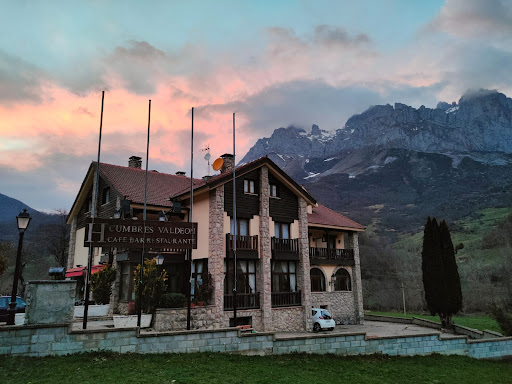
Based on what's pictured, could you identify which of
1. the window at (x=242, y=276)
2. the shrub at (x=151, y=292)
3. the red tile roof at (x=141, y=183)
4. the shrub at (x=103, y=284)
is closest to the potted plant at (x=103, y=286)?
the shrub at (x=103, y=284)

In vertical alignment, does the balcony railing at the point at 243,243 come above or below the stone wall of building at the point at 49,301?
above

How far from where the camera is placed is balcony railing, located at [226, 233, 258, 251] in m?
22.3

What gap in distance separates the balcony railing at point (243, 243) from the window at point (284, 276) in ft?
7.80

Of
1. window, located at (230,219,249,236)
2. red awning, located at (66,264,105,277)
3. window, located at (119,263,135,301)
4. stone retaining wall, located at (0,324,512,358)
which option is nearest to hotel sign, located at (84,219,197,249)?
stone retaining wall, located at (0,324,512,358)

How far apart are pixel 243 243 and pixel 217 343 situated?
29.8 feet

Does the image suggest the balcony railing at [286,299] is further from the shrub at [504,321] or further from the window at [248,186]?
the shrub at [504,321]

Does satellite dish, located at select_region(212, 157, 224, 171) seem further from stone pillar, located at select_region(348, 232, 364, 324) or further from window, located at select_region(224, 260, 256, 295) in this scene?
stone pillar, located at select_region(348, 232, 364, 324)

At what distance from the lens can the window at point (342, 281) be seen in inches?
1200

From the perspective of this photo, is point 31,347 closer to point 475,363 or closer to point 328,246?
point 475,363

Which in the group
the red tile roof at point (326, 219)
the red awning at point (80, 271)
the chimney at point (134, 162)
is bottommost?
the red awning at point (80, 271)

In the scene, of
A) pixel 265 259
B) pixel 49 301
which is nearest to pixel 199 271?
pixel 265 259

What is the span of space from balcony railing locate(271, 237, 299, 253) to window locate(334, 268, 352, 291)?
6.64 m

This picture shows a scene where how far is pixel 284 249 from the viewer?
25.0 metres

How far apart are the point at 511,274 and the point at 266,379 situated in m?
50.6
